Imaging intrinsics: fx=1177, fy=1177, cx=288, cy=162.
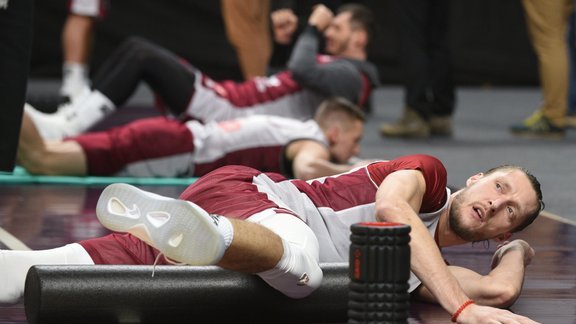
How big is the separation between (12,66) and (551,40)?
14.6 feet

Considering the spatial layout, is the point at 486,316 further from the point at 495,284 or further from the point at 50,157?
the point at 50,157

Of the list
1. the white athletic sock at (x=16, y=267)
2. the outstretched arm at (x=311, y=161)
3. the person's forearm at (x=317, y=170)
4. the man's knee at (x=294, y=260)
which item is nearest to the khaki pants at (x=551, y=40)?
the outstretched arm at (x=311, y=161)

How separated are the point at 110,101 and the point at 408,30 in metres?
2.09

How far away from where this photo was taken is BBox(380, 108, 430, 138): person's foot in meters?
7.10

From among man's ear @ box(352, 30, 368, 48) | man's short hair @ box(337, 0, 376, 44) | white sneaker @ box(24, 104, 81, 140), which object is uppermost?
man's short hair @ box(337, 0, 376, 44)

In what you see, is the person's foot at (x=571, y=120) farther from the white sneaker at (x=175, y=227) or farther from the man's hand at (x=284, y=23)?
the white sneaker at (x=175, y=227)

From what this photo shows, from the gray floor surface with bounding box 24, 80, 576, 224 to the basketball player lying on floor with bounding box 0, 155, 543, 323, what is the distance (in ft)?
5.17

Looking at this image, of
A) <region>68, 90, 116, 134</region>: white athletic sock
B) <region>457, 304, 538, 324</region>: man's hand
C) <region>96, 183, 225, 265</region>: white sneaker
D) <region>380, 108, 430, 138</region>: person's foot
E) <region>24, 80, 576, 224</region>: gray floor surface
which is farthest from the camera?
<region>380, 108, 430, 138</region>: person's foot

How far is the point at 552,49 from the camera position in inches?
276

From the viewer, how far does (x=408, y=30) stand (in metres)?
6.93

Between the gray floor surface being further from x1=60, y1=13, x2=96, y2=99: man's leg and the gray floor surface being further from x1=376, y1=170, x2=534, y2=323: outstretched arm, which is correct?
x1=376, y1=170, x2=534, y2=323: outstretched arm

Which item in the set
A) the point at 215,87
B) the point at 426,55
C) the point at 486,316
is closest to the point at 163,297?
the point at 486,316

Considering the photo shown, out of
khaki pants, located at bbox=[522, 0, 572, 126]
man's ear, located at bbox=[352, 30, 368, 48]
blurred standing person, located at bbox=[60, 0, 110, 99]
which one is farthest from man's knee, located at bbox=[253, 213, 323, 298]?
blurred standing person, located at bbox=[60, 0, 110, 99]

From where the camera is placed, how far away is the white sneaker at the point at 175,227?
7.73 feet
